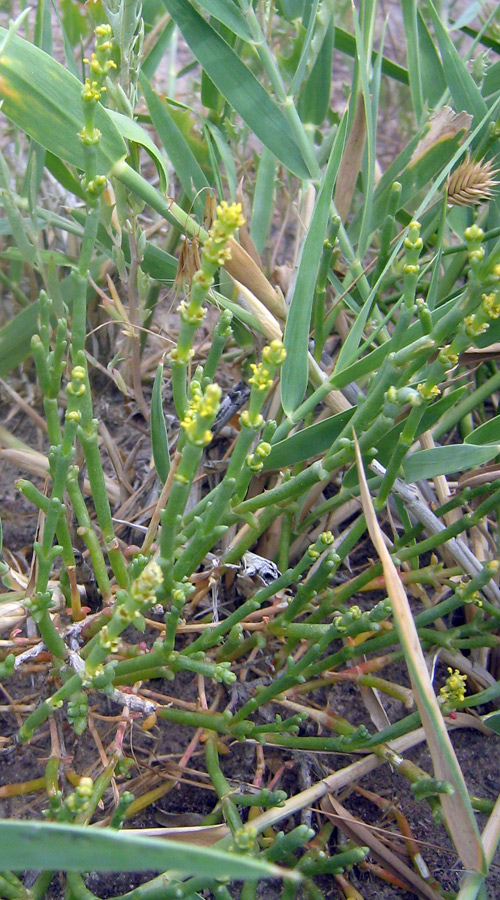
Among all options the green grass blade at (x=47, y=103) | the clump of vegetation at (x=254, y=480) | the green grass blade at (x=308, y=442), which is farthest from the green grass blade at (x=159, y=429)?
the green grass blade at (x=47, y=103)

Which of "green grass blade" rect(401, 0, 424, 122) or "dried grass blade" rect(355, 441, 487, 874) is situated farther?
"green grass blade" rect(401, 0, 424, 122)

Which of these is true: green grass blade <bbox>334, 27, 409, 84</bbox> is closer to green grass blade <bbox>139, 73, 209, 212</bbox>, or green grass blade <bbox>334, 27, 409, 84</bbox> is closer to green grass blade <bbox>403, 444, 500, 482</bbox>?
green grass blade <bbox>139, 73, 209, 212</bbox>

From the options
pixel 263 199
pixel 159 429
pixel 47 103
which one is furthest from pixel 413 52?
pixel 159 429

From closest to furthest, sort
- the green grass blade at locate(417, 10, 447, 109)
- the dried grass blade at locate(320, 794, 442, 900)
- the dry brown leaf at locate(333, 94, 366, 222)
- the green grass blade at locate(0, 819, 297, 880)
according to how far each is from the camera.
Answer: the green grass blade at locate(0, 819, 297, 880), the dried grass blade at locate(320, 794, 442, 900), the dry brown leaf at locate(333, 94, 366, 222), the green grass blade at locate(417, 10, 447, 109)

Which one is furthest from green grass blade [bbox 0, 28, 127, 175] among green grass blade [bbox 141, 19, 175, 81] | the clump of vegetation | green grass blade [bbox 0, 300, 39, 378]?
green grass blade [bbox 141, 19, 175, 81]

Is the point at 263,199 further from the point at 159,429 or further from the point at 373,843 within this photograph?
the point at 373,843

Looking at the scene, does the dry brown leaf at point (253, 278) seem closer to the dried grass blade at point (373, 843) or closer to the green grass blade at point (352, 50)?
the green grass blade at point (352, 50)
